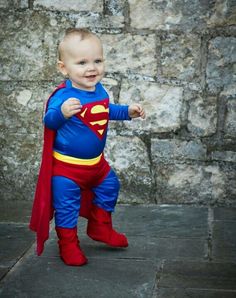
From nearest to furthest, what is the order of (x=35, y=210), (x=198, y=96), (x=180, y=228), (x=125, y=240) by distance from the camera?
1. (x=35, y=210)
2. (x=125, y=240)
3. (x=180, y=228)
4. (x=198, y=96)

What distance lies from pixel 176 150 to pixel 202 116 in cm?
29

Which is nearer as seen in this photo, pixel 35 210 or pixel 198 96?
pixel 35 210

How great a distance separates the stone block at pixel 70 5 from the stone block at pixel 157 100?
543mm

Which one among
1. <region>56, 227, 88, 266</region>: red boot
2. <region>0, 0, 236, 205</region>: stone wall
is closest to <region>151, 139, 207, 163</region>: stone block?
<region>0, 0, 236, 205</region>: stone wall

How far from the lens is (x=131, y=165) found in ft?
13.4

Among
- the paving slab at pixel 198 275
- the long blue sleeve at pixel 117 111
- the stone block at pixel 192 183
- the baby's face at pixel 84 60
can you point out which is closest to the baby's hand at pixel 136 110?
the long blue sleeve at pixel 117 111

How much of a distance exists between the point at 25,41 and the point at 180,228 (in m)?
1.66

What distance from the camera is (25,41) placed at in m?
4.04

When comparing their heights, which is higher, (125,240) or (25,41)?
(25,41)

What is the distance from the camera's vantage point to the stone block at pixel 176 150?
157 inches

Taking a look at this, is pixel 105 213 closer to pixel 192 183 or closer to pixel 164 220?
pixel 164 220

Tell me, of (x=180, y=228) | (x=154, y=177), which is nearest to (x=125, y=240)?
(x=180, y=228)

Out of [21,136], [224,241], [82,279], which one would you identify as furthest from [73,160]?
[21,136]

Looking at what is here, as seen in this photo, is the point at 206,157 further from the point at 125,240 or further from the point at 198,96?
the point at 125,240
